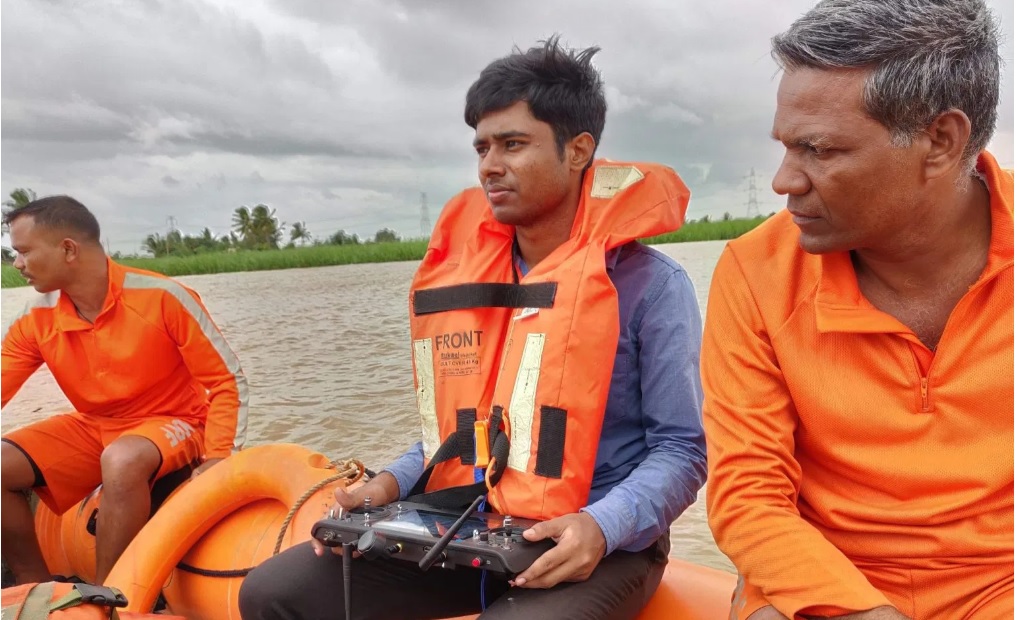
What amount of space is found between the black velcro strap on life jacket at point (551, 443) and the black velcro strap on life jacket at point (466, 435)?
9.5 inches

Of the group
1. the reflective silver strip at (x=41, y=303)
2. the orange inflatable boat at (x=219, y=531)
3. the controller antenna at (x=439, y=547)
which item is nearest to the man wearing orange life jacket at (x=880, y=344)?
the controller antenna at (x=439, y=547)

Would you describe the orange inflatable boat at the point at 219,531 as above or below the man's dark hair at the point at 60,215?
below

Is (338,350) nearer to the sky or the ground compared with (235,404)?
nearer to the ground

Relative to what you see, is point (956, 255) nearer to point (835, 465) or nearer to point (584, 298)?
point (835, 465)

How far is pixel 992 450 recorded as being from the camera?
1382 millimetres

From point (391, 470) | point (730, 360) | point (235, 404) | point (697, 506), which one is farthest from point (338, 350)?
point (730, 360)

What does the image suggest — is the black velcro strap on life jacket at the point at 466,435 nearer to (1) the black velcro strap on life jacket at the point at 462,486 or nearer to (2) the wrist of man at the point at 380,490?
(1) the black velcro strap on life jacket at the point at 462,486

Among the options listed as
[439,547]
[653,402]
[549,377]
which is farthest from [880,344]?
[439,547]

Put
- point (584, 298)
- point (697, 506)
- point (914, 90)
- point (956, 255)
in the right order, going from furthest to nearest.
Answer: point (697, 506), point (584, 298), point (956, 255), point (914, 90)

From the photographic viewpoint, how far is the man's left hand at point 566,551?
1.64 metres

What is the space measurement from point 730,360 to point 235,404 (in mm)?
2487

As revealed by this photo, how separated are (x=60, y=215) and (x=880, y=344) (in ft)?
10.6

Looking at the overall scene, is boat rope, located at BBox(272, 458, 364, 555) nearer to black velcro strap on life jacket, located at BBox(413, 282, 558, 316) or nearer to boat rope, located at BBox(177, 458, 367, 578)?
boat rope, located at BBox(177, 458, 367, 578)

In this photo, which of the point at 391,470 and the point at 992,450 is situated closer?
the point at 992,450
